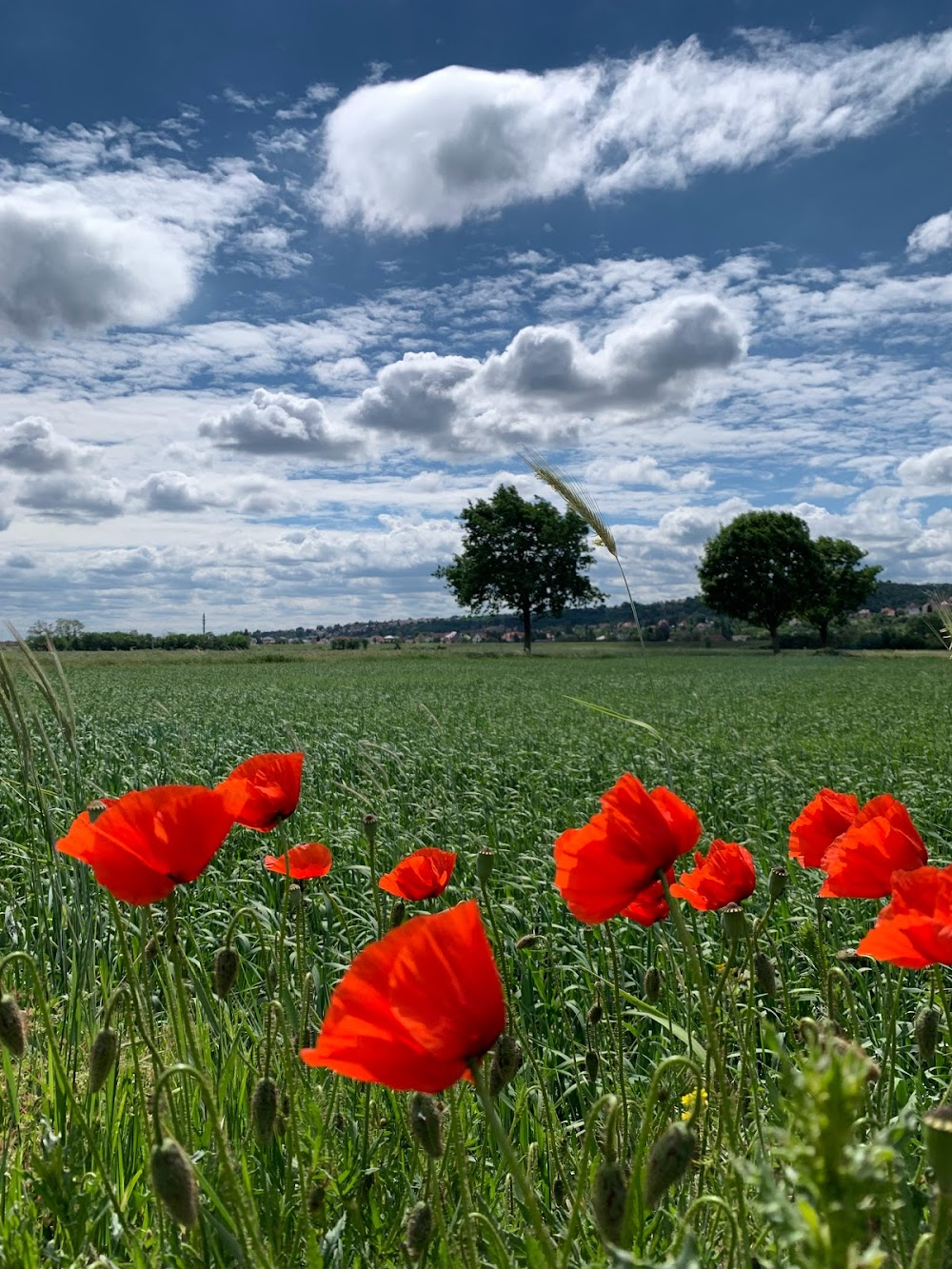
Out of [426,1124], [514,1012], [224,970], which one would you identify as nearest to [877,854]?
[426,1124]

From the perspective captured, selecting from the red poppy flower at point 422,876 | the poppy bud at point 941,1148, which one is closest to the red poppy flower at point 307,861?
the red poppy flower at point 422,876

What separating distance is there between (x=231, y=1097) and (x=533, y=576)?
55.3m

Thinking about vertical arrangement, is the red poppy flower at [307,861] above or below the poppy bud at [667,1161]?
above

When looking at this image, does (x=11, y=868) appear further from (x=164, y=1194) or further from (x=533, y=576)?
(x=533, y=576)

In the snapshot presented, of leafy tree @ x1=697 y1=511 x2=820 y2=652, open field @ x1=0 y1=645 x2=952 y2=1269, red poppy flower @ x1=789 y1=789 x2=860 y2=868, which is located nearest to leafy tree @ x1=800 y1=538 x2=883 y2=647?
leafy tree @ x1=697 y1=511 x2=820 y2=652

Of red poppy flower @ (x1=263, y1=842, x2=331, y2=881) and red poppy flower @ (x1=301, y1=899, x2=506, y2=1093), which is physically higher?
red poppy flower @ (x1=301, y1=899, x2=506, y2=1093)

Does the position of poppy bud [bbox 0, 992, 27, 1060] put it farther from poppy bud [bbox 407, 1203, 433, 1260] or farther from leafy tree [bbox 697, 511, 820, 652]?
leafy tree [bbox 697, 511, 820, 652]

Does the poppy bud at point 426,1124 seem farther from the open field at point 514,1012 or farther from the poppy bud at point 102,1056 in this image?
the poppy bud at point 102,1056

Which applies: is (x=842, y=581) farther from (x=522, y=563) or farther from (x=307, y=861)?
(x=307, y=861)

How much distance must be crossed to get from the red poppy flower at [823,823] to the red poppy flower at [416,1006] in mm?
1148

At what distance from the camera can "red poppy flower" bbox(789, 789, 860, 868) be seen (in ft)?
5.99

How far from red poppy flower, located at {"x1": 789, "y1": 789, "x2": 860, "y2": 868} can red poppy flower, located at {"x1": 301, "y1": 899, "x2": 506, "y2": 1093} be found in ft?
3.77

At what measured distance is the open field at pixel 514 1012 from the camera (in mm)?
1198

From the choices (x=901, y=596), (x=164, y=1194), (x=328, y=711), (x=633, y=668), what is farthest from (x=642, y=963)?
(x=901, y=596)
